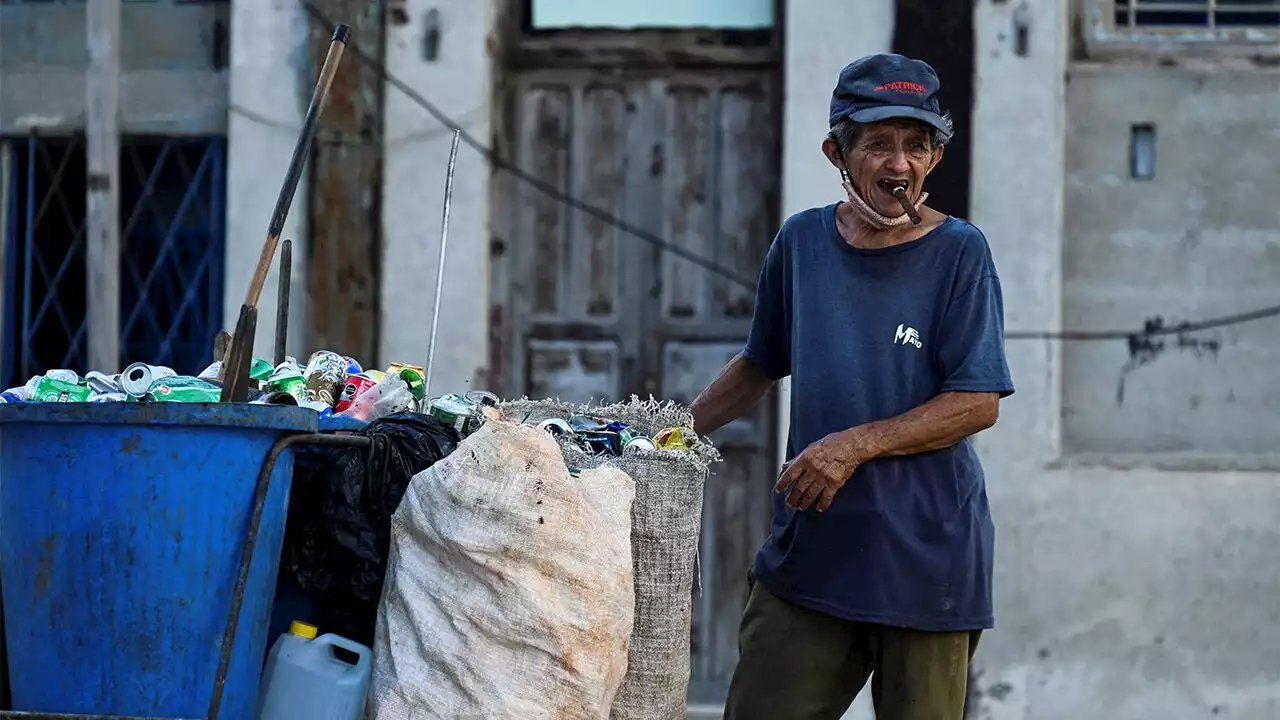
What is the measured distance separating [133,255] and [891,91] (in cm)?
463

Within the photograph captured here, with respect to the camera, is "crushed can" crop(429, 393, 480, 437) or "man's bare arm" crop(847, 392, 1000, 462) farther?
"crushed can" crop(429, 393, 480, 437)

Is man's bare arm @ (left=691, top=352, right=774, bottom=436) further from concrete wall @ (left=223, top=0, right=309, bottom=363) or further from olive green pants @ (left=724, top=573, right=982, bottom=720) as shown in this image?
concrete wall @ (left=223, top=0, right=309, bottom=363)

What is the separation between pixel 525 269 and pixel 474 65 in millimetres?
890

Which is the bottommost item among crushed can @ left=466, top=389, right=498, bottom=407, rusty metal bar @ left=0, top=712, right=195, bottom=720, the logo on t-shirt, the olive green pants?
rusty metal bar @ left=0, top=712, right=195, bottom=720

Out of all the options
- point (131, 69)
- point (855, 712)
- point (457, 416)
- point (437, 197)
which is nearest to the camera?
point (457, 416)

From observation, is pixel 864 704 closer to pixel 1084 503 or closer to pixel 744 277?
pixel 1084 503

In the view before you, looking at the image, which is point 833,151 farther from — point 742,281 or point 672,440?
point 742,281

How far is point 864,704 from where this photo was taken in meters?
6.89

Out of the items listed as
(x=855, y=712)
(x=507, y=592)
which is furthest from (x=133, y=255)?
(x=507, y=592)

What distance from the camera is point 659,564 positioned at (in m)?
3.77

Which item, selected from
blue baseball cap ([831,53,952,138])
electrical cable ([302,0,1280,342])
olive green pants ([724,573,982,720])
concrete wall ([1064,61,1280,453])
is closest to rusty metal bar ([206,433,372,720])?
olive green pants ([724,573,982,720])

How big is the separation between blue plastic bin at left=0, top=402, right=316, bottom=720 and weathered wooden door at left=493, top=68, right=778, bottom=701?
150 inches

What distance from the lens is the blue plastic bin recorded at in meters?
3.42

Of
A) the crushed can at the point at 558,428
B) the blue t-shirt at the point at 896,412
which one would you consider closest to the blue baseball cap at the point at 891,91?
the blue t-shirt at the point at 896,412
